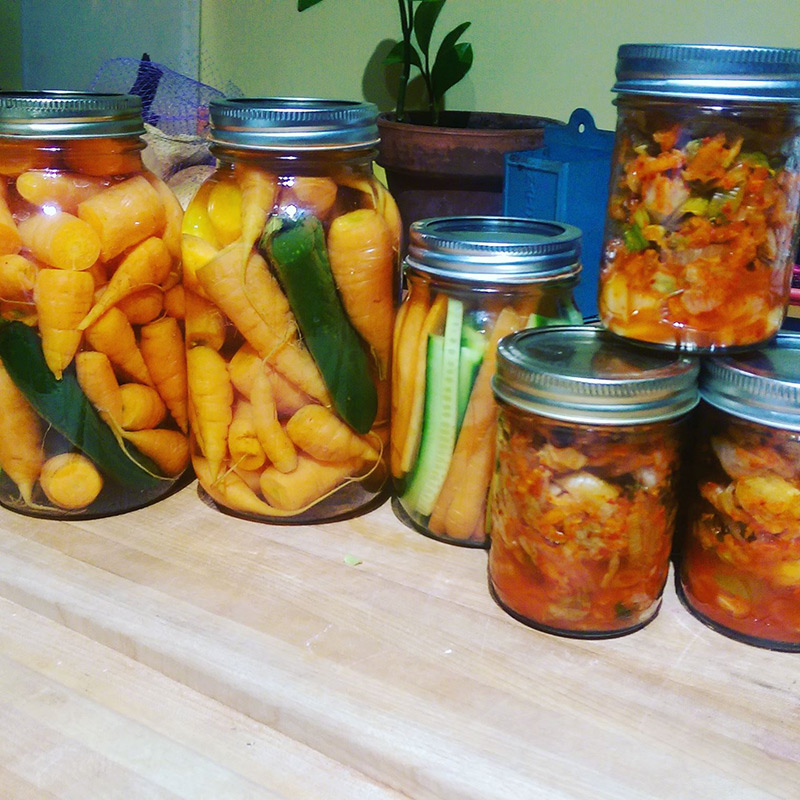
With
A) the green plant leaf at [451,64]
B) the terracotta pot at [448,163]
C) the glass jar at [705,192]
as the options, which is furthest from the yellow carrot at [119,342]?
the green plant leaf at [451,64]

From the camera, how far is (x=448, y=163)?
114 cm

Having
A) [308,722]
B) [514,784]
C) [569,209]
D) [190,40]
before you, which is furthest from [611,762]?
[190,40]

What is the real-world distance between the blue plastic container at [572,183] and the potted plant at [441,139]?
90 millimetres

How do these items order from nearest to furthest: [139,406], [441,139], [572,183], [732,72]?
1. [732,72]
2. [139,406]
3. [572,183]
4. [441,139]

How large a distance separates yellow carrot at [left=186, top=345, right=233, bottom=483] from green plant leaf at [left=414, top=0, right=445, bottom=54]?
2.40 ft

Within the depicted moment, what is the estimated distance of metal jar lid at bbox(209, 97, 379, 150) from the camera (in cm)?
71

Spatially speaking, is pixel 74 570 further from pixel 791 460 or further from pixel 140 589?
pixel 791 460

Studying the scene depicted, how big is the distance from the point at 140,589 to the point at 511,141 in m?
0.68

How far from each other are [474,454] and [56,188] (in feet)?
1.27

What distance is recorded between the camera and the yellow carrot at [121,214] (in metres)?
0.74

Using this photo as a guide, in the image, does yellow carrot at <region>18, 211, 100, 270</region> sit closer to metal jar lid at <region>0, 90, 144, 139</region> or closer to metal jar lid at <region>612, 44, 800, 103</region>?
metal jar lid at <region>0, 90, 144, 139</region>

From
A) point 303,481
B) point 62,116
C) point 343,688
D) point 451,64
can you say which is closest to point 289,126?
point 62,116

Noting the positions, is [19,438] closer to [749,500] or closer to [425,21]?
[749,500]

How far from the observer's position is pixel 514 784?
544 millimetres
